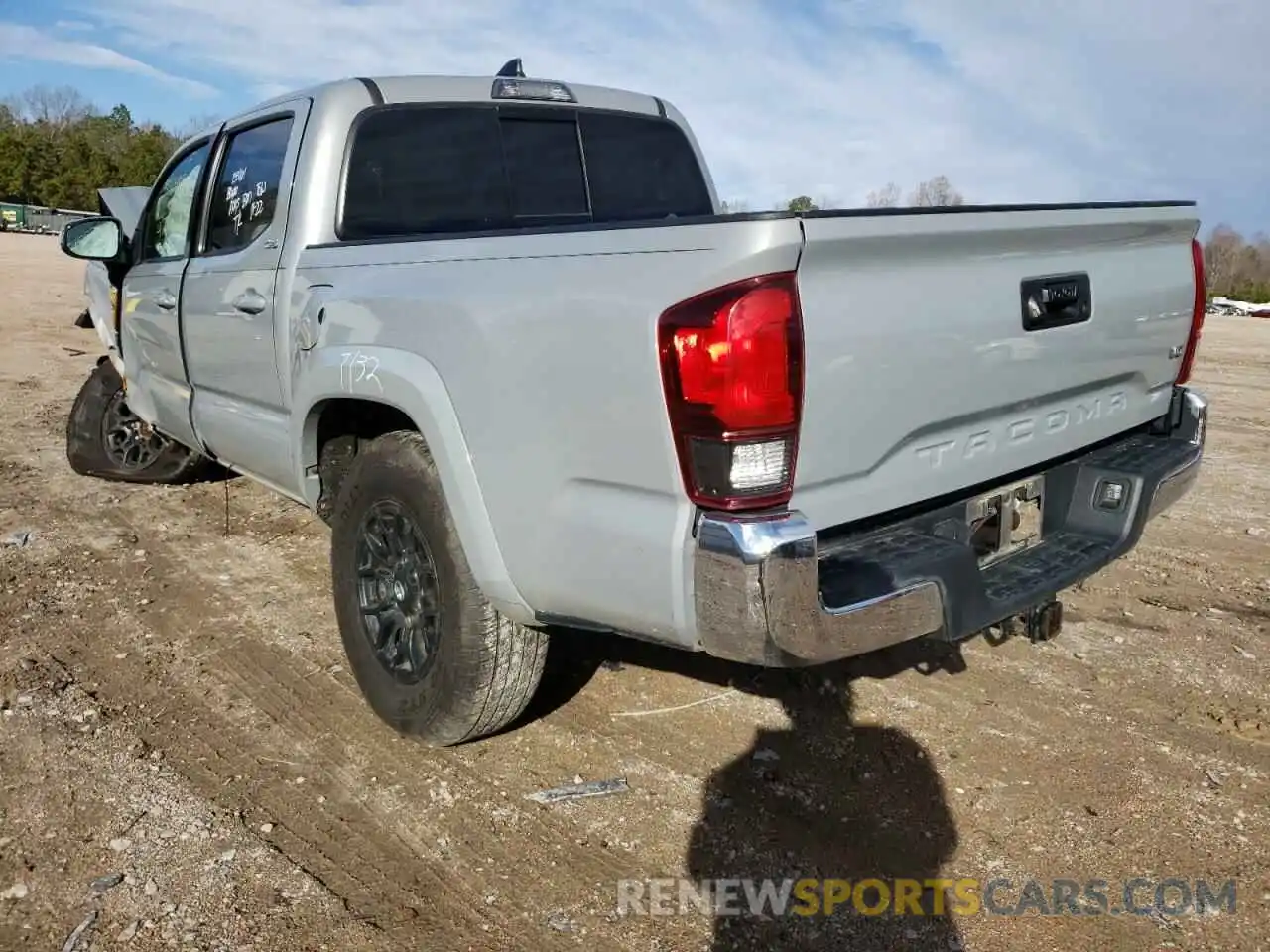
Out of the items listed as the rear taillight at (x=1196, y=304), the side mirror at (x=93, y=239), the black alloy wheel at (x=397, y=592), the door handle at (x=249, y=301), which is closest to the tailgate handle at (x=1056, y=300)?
the rear taillight at (x=1196, y=304)

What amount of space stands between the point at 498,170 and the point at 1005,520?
7.42ft

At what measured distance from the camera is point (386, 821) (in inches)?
109

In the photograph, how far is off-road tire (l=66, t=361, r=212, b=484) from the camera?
19.6ft

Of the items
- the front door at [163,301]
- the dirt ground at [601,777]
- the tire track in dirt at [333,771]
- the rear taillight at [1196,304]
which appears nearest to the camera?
the dirt ground at [601,777]

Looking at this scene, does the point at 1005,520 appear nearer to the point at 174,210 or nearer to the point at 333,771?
the point at 333,771

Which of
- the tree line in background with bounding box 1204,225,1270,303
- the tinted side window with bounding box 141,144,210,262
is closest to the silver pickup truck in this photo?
the tinted side window with bounding box 141,144,210,262

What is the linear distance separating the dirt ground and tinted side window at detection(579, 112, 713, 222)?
6.06ft

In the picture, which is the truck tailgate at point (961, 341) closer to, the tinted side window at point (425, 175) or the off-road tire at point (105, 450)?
the tinted side window at point (425, 175)

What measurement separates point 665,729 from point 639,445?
1440 millimetres

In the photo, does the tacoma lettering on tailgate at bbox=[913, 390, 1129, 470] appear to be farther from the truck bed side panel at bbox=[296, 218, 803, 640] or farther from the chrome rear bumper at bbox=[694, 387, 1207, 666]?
the truck bed side panel at bbox=[296, 218, 803, 640]

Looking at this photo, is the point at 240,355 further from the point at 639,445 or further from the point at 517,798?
the point at 639,445

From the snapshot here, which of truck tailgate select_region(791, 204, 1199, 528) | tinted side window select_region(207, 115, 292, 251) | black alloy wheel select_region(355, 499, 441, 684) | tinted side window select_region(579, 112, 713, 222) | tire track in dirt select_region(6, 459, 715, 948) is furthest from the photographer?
tinted side window select_region(579, 112, 713, 222)

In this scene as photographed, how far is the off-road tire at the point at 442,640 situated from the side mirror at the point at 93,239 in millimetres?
2716

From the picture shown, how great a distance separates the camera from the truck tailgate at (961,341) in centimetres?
211
